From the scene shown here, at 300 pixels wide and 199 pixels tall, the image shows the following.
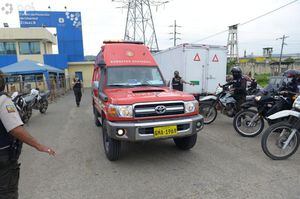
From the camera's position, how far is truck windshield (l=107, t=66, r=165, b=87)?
221 inches

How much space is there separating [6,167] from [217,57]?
8.84 metres

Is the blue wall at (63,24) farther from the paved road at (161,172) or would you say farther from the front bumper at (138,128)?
the front bumper at (138,128)

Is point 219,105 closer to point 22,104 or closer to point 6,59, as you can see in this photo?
point 22,104

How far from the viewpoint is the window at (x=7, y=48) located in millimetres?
30312

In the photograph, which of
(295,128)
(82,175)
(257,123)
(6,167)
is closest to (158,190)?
(82,175)

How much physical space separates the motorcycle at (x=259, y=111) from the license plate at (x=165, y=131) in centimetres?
268

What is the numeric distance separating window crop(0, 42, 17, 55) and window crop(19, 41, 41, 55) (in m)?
0.96

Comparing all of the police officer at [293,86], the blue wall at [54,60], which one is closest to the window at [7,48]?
the blue wall at [54,60]

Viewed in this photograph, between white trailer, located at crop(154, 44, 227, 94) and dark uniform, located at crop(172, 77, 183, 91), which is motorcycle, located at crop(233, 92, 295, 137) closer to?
dark uniform, located at crop(172, 77, 183, 91)

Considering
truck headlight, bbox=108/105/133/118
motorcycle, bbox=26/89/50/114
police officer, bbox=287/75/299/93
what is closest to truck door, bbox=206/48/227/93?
police officer, bbox=287/75/299/93

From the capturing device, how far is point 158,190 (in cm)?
359

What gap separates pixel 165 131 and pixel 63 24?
3470cm

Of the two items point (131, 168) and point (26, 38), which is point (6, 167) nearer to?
point (131, 168)

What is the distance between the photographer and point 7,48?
30.4 meters
